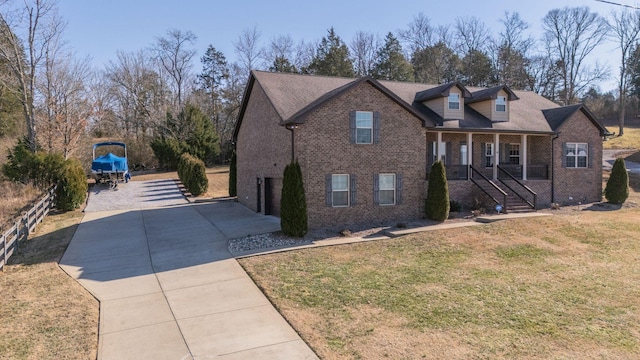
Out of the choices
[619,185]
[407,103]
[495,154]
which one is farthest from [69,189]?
[619,185]

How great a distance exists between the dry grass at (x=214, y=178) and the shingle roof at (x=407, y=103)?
213 inches

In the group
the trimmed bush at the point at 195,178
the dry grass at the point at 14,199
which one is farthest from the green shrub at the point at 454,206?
the dry grass at the point at 14,199

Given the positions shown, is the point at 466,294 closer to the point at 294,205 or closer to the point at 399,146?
the point at 294,205

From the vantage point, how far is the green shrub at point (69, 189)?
65.0ft

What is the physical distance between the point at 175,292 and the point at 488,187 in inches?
629

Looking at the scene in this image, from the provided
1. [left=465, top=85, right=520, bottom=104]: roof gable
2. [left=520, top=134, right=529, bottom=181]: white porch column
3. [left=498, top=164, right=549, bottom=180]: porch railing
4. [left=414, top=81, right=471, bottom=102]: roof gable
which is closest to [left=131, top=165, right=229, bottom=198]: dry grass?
[left=414, top=81, right=471, bottom=102]: roof gable

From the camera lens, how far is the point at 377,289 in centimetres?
916

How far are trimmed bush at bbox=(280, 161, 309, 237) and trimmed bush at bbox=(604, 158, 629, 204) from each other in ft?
57.7

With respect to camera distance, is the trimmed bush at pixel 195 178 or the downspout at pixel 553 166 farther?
the trimmed bush at pixel 195 178

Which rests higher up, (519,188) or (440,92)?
(440,92)

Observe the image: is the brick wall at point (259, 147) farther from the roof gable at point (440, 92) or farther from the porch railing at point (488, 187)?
the porch railing at point (488, 187)

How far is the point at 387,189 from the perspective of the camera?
16.9m

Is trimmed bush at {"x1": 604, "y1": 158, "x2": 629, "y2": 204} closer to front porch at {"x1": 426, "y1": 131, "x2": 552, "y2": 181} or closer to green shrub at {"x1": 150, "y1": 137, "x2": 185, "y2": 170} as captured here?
front porch at {"x1": 426, "y1": 131, "x2": 552, "y2": 181}

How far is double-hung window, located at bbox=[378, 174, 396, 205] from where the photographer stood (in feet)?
55.2
